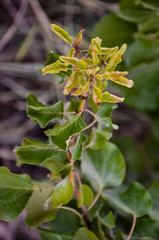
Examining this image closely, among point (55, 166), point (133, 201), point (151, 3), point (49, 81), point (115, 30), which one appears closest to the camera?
A: point (55, 166)

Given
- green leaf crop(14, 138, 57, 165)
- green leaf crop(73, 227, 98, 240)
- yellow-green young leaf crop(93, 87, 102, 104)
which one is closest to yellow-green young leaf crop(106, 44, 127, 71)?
yellow-green young leaf crop(93, 87, 102, 104)

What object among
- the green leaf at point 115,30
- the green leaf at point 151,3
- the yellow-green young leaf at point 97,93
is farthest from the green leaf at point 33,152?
the green leaf at point 115,30

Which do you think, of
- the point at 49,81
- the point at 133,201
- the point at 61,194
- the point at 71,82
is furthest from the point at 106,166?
the point at 49,81

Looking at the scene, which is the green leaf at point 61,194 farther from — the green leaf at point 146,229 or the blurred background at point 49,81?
Result: the blurred background at point 49,81

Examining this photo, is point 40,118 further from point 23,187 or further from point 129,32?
point 129,32

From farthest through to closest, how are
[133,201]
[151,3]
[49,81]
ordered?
1. [49,81]
2. [151,3]
3. [133,201]

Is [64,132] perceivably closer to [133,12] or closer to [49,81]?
[133,12]

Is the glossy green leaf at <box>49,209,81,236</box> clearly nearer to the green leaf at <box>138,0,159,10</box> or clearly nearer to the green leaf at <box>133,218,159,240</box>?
the green leaf at <box>133,218,159,240</box>
